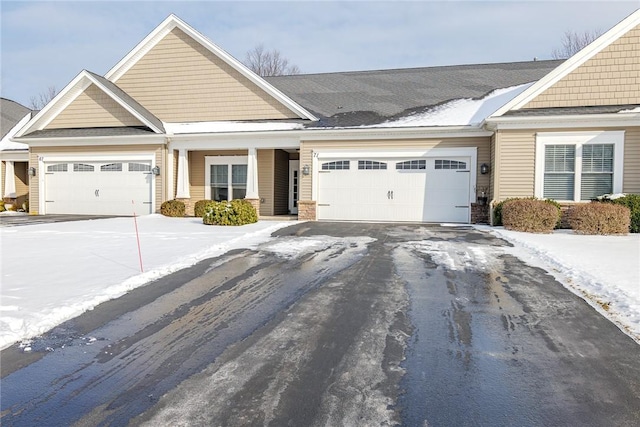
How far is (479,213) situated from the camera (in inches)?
565

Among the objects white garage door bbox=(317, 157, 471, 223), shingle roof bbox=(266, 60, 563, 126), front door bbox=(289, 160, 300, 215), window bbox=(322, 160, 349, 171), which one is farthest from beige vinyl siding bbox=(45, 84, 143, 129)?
white garage door bbox=(317, 157, 471, 223)

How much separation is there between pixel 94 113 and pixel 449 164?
15.1 m

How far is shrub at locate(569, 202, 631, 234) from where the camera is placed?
35.0ft

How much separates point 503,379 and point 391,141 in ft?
41.6

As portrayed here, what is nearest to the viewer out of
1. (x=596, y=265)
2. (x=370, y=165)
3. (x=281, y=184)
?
(x=596, y=265)

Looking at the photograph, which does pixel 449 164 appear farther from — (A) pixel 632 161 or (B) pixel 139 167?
(B) pixel 139 167

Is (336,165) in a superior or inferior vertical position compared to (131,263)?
superior

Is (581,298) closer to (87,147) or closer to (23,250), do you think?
(23,250)

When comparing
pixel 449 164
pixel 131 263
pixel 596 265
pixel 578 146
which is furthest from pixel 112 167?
pixel 578 146

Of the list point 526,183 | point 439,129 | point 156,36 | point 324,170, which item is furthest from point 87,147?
point 526,183

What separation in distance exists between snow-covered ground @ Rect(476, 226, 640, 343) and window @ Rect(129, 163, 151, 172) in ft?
45.5

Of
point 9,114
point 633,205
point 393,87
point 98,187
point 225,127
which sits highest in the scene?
point 393,87

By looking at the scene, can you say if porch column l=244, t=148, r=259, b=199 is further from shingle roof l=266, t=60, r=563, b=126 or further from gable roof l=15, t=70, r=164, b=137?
gable roof l=15, t=70, r=164, b=137

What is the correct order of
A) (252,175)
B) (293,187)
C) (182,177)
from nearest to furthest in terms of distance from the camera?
1. (252,175)
2. (182,177)
3. (293,187)
